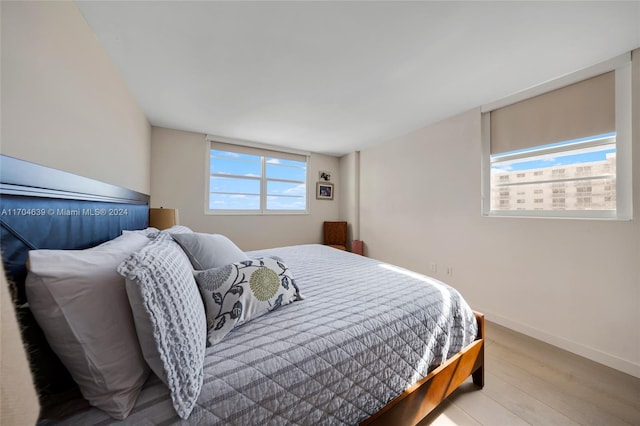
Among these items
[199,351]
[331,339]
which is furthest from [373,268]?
[199,351]

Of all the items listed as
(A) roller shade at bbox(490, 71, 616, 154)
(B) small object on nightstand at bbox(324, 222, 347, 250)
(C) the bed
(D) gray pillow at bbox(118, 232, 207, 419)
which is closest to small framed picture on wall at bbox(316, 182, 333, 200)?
(B) small object on nightstand at bbox(324, 222, 347, 250)

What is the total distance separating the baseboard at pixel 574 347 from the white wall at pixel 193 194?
10.8 ft

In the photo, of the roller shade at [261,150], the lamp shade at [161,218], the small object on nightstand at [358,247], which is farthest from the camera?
the small object on nightstand at [358,247]

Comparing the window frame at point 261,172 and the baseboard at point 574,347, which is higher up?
the window frame at point 261,172

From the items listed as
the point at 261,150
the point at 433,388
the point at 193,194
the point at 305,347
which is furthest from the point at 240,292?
the point at 261,150

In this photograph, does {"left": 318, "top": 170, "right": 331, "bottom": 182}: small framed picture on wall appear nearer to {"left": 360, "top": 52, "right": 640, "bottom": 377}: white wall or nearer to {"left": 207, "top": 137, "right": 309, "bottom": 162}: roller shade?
{"left": 207, "top": 137, "right": 309, "bottom": 162}: roller shade

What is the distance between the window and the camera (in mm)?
3680

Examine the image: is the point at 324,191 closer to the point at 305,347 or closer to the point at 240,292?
the point at 240,292

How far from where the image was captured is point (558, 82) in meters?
1.99

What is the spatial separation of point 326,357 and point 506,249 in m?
2.48

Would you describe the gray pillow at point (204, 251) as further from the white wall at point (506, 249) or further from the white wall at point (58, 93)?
the white wall at point (506, 249)

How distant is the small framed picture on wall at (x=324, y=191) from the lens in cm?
459

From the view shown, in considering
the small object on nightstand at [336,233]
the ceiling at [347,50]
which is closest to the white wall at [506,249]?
the ceiling at [347,50]

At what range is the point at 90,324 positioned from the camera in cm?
59
